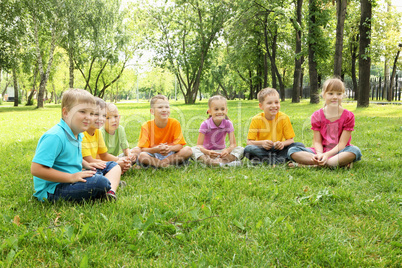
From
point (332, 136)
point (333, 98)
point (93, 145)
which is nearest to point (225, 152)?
point (332, 136)

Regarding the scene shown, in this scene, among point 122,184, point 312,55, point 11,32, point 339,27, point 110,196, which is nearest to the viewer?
point 110,196

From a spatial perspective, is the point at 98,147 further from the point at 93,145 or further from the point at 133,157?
the point at 133,157

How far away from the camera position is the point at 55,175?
2646 millimetres

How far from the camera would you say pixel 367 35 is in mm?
13031

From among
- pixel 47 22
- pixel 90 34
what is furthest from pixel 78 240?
pixel 90 34

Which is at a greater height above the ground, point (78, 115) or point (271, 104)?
point (271, 104)

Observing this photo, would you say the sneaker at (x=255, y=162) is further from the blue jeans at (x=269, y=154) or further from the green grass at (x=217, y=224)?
the green grass at (x=217, y=224)

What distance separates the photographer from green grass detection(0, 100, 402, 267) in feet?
6.36

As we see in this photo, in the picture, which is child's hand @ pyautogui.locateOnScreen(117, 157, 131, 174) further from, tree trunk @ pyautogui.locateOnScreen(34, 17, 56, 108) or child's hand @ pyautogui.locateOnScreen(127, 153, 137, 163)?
tree trunk @ pyautogui.locateOnScreen(34, 17, 56, 108)

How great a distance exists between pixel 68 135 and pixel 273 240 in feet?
6.92

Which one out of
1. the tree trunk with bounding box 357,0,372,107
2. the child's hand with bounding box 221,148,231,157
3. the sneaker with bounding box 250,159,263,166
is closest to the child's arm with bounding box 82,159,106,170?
the child's hand with bounding box 221,148,231,157

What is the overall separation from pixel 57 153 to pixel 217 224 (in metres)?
1.61

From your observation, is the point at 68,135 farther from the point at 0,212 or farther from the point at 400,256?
the point at 400,256

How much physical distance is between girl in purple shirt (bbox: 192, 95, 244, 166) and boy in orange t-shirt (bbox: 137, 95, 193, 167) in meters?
0.27
